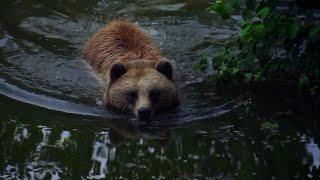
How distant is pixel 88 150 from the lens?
25.7ft

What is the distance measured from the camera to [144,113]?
8922mm

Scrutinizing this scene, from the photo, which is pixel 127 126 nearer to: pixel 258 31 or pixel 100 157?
pixel 100 157

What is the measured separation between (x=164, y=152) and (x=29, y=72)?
3994 millimetres

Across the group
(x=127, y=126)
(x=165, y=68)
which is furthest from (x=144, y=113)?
(x=165, y=68)

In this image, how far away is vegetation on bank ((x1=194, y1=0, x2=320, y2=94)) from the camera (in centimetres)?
752

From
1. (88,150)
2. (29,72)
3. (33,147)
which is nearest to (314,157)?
(88,150)

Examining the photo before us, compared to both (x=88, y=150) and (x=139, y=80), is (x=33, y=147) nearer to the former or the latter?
(x=88, y=150)

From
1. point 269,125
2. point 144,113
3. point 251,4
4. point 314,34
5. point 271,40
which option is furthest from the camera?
point 144,113

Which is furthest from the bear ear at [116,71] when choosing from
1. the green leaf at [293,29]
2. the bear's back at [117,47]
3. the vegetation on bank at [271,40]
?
the green leaf at [293,29]

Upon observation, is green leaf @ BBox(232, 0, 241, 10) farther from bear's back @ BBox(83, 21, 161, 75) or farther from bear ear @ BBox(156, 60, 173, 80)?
bear's back @ BBox(83, 21, 161, 75)

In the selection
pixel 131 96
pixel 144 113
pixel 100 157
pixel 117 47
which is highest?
pixel 117 47

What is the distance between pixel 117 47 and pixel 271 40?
3664mm

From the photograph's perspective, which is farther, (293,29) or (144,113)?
(144,113)

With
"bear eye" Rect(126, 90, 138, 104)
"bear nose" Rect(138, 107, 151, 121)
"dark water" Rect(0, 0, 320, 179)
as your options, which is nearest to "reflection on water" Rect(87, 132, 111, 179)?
"dark water" Rect(0, 0, 320, 179)
